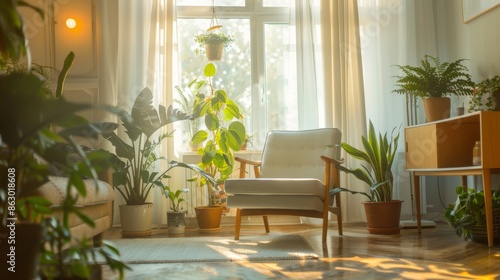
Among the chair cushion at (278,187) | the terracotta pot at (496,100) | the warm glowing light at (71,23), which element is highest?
the warm glowing light at (71,23)

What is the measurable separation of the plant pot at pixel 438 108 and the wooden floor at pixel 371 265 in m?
0.87

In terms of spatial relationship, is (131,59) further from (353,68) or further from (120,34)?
(353,68)

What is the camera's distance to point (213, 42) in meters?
5.03

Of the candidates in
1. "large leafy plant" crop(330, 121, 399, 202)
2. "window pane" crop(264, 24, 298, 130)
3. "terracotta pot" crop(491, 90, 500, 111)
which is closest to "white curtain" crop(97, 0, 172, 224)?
"window pane" crop(264, 24, 298, 130)

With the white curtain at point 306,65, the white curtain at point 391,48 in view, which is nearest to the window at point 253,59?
the white curtain at point 306,65

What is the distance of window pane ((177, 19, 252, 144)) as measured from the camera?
5.32 meters

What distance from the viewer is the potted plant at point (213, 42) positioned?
503 cm

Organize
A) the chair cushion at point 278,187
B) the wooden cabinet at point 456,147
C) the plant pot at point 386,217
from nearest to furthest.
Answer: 1. the wooden cabinet at point 456,147
2. the chair cushion at point 278,187
3. the plant pot at point 386,217

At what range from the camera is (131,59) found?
505 cm

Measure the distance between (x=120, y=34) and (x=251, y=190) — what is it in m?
2.09

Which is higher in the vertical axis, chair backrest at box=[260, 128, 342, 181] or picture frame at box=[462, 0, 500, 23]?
picture frame at box=[462, 0, 500, 23]

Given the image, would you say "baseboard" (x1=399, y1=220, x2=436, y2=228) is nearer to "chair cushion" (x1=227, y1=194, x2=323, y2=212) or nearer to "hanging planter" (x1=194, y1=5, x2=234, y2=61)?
"chair cushion" (x1=227, y1=194, x2=323, y2=212)

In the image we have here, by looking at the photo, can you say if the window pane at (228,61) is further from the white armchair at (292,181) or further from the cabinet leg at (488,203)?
the cabinet leg at (488,203)

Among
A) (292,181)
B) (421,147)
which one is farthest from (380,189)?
(292,181)
